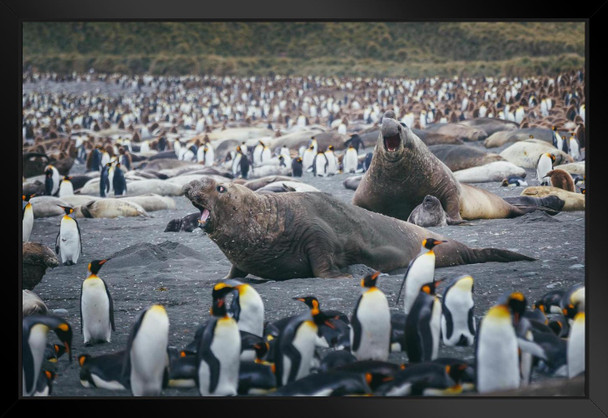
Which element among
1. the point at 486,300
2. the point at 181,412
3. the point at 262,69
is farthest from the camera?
the point at 262,69

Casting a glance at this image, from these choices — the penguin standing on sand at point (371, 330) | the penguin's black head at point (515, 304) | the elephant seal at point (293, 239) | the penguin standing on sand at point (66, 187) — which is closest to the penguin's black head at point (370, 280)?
the penguin standing on sand at point (371, 330)

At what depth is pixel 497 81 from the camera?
19.1ft

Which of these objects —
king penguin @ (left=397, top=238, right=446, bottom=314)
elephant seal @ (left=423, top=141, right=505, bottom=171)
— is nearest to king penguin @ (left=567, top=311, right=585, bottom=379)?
king penguin @ (left=397, top=238, right=446, bottom=314)

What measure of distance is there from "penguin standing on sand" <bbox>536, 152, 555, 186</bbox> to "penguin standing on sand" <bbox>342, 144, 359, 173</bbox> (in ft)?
4.62

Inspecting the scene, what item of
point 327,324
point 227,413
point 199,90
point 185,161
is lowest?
point 227,413

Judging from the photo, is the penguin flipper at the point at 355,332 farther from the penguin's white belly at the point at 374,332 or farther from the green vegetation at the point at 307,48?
the green vegetation at the point at 307,48

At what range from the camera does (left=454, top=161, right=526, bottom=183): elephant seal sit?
586 centimetres

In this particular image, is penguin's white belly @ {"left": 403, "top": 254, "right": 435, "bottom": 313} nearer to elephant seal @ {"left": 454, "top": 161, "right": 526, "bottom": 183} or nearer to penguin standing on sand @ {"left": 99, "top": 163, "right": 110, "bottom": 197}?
elephant seal @ {"left": 454, "top": 161, "right": 526, "bottom": 183}

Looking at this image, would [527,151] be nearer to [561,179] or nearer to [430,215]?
[561,179]

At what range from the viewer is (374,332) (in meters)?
4.50

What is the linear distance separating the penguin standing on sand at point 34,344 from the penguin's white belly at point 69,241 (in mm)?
659

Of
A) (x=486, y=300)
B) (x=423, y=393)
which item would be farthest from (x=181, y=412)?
(x=486, y=300)
